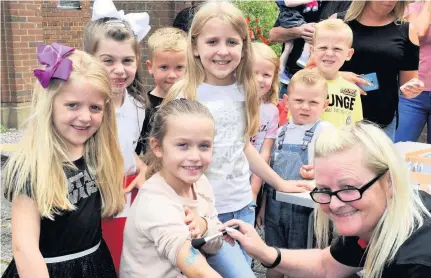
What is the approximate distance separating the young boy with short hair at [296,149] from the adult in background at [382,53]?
47 cm

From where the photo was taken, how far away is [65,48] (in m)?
2.14

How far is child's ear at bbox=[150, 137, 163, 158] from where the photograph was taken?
2.19 meters

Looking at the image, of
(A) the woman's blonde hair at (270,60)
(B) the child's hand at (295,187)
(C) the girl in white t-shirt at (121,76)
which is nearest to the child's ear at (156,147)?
(C) the girl in white t-shirt at (121,76)

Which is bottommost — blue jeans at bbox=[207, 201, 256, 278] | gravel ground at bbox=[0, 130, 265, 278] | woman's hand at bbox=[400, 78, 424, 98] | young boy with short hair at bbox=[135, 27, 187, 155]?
gravel ground at bbox=[0, 130, 265, 278]

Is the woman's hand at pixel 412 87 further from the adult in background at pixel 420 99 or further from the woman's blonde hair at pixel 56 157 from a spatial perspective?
the woman's blonde hair at pixel 56 157

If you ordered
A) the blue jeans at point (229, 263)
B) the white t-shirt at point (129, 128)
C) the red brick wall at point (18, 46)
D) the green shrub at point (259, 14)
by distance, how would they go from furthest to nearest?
the green shrub at point (259, 14), the red brick wall at point (18, 46), the white t-shirt at point (129, 128), the blue jeans at point (229, 263)

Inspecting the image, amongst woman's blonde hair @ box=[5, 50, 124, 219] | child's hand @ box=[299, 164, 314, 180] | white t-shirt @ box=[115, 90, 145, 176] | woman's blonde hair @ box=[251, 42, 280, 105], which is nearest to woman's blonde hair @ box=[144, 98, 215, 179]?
woman's blonde hair @ box=[5, 50, 124, 219]

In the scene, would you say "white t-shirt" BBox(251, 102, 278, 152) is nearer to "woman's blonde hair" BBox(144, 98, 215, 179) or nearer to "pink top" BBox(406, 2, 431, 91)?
"woman's blonde hair" BBox(144, 98, 215, 179)

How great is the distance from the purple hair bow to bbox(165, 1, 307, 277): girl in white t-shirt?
24.4 inches

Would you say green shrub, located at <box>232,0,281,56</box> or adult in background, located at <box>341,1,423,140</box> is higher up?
green shrub, located at <box>232,0,281,56</box>

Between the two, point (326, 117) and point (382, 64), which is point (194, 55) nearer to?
point (326, 117)

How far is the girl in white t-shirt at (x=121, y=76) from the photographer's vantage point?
257 cm

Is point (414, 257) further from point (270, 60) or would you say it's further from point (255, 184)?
point (270, 60)

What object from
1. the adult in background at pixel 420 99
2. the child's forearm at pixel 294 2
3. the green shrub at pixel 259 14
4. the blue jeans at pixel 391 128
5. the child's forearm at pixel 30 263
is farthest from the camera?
the green shrub at pixel 259 14
